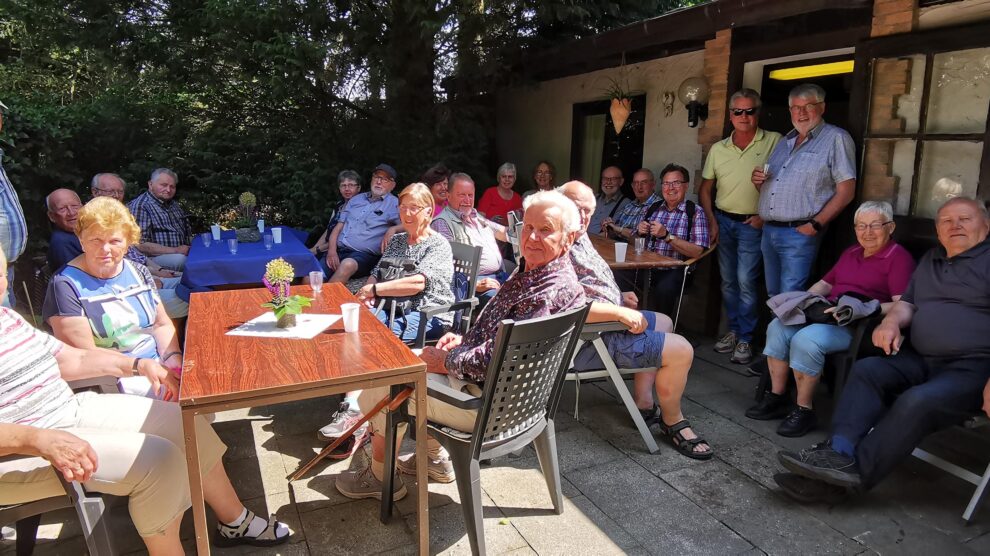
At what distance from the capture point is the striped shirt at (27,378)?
1.76 metres

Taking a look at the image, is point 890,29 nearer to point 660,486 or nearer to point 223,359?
point 660,486

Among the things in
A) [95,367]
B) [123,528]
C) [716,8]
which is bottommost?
[123,528]

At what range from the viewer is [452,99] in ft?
21.7

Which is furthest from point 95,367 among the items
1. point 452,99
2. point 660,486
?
point 452,99

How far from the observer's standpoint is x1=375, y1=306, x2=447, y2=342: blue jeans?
10.1 ft

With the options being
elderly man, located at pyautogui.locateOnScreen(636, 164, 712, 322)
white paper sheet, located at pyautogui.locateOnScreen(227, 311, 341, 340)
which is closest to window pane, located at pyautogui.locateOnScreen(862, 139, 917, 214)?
elderly man, located at pyautogui.locateOnScreen(636, 164, 712, 322)

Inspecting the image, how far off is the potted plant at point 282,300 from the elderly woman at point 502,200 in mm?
3610

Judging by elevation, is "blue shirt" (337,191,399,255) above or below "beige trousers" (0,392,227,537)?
above

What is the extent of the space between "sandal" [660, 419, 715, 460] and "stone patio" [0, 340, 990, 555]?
5cm

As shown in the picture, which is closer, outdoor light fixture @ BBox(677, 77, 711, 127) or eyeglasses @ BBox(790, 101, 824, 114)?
eyeglasses @ BBox(790, 101, 824, 114)

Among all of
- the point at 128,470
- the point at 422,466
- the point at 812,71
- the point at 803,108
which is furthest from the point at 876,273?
the point at 128,470

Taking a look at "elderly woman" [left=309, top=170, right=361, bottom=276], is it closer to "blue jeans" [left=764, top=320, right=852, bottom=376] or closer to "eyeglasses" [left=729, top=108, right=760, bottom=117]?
"eyeglasses" [left=729, top=108, right=760, bottom=117]

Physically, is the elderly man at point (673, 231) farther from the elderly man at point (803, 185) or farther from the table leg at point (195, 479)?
the table leg at point (195, 479)

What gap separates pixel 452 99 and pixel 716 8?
10.5 ft
